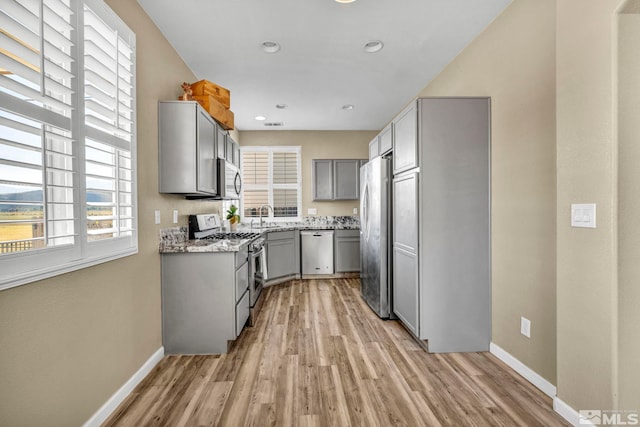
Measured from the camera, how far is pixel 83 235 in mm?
1614

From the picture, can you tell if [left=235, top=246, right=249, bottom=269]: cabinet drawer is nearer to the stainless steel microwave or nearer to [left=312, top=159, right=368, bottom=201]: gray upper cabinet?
the stainless steel microwave

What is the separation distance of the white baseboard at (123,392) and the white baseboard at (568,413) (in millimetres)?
2593

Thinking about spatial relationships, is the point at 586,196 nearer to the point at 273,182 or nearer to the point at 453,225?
the point at 453,225

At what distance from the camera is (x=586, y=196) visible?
1.57m

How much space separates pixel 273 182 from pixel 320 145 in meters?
1.14

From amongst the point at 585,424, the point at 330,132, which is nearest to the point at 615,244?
the point at 585,424

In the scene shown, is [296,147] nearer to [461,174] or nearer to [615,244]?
[461,174]

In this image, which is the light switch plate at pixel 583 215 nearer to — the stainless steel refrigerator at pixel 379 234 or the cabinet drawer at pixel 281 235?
the stainless steel refrigerator at pixel 379 234

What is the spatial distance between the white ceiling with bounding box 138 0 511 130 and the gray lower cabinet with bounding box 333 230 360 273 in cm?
225

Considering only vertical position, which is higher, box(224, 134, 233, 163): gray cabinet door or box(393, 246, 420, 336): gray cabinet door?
box(224, 134, 233, 163): gray cabinet door

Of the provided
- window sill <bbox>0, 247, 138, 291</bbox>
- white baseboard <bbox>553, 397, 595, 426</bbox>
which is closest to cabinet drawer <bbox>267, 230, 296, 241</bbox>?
window sill <bbox>0, 247, 138, 291</bbox>

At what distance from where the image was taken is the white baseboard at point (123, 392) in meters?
1.70

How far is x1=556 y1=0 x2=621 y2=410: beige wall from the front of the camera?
145 centimetres

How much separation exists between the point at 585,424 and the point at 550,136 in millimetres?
1611
